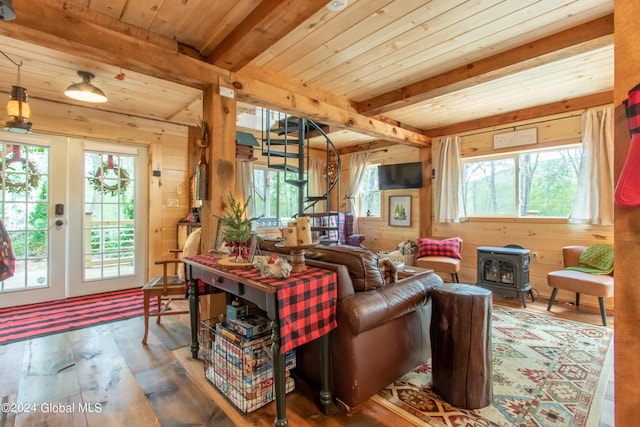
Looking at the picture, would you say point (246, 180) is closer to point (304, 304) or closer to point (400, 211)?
point (400, 211)

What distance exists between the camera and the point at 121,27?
200 centimetres

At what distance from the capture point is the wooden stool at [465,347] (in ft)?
5.51

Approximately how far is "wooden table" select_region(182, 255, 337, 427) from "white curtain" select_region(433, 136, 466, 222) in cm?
359

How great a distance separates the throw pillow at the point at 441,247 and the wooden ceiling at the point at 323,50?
1.95 metres

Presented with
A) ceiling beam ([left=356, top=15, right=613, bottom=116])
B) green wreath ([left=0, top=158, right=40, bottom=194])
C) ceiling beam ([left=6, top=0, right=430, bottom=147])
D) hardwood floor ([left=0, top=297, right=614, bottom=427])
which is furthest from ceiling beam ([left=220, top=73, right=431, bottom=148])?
green wreath ([left=0, top=158, right=40, bottom=194])

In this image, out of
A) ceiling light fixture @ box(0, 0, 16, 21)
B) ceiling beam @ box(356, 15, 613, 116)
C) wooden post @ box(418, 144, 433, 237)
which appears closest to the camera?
ceiling light fixture @ box(0, 0, 16, 21)

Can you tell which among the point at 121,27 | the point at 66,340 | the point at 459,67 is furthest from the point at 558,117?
the point at 66,340

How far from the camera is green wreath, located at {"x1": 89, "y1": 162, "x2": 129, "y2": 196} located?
159 inches

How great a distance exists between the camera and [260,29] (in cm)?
192

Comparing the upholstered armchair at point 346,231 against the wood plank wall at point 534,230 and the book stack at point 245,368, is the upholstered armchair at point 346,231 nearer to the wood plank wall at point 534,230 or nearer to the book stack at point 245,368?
the wood plank wall at point 534,230

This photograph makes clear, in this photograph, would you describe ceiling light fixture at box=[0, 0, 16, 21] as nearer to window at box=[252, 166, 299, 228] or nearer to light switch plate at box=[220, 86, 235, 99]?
light switch plate at box=[220, 86, 235, 99]

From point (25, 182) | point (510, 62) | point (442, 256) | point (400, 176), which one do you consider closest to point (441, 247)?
point (442, 256)

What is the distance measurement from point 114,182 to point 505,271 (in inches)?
202

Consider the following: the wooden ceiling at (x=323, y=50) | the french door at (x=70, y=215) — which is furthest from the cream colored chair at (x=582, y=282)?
the french door at (x=70, y=215)
